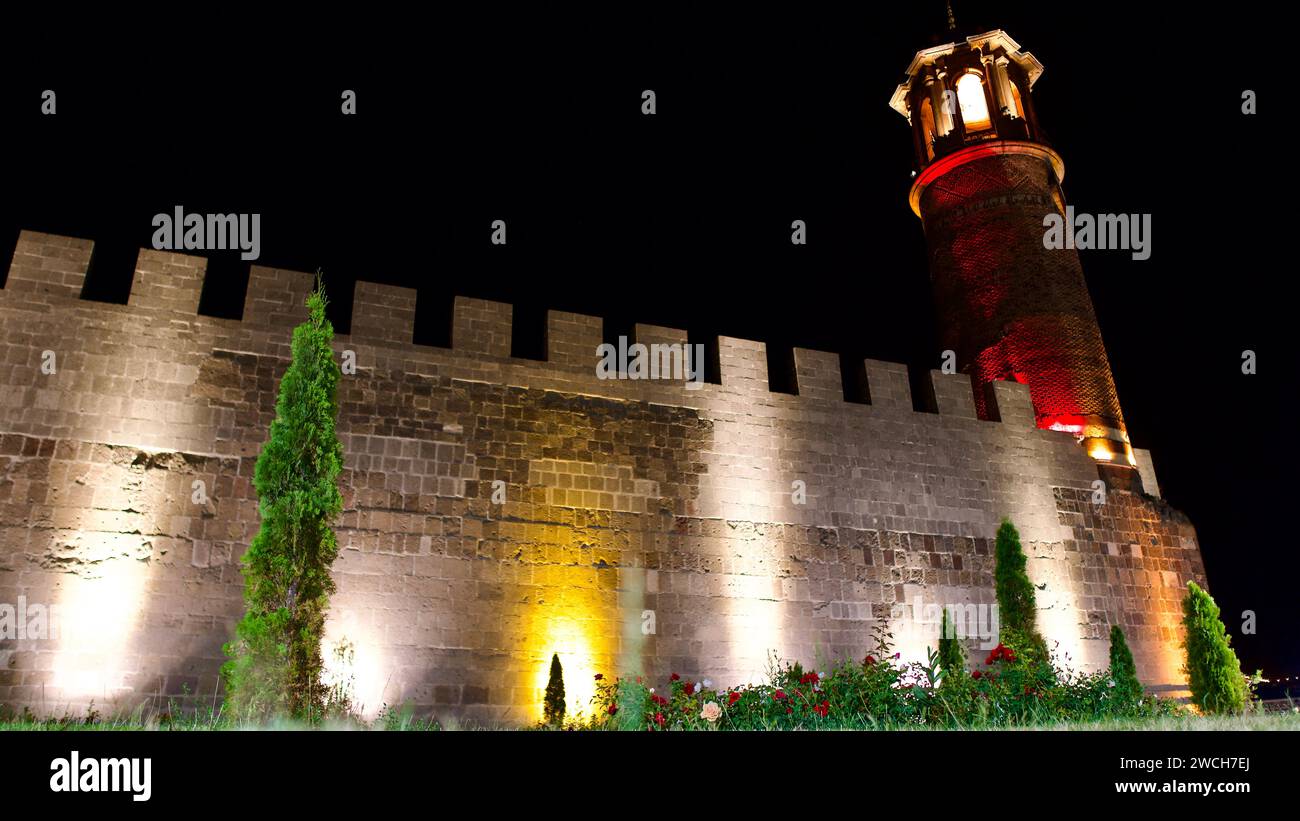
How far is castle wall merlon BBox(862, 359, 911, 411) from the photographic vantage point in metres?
11.8

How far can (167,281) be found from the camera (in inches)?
360

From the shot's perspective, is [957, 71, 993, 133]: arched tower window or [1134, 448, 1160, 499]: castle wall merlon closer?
[1134, 448, 1160, 499]: castle wall merlon

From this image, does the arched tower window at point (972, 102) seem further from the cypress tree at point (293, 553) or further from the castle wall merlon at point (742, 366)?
the cypress tree at point (293, 553)

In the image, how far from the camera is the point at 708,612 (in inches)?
378

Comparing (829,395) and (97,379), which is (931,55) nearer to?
(829,395)

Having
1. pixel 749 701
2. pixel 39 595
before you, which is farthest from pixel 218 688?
pixel 749 701

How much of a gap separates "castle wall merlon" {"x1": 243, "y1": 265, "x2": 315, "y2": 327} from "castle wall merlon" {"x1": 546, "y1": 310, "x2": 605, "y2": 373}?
9.30 feet

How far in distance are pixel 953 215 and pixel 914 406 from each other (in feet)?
16.9

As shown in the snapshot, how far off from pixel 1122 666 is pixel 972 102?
1164 centimetres

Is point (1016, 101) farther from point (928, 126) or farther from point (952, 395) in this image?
point (952, 395)

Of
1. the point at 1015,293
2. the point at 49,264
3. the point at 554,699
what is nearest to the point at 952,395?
the point at 1015,293

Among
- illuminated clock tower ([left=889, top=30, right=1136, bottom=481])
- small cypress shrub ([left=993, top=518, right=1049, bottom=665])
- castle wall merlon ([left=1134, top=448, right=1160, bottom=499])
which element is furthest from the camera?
castle wall merlon ([left=1134, top=448, right=1160, bottom=499])

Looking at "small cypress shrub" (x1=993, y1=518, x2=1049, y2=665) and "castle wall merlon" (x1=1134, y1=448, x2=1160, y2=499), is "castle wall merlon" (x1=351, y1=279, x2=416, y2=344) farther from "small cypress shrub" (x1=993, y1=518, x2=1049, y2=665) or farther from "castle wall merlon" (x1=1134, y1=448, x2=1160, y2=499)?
"castle wall merlon" (x1=1134, y1=448, x2=1160, y2=499)

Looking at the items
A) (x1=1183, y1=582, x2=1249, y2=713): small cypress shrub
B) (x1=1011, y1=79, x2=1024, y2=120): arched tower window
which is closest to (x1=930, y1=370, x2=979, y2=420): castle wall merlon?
(x1=1183, y1=582, x2=1249, y2=713): small cypress shrub
